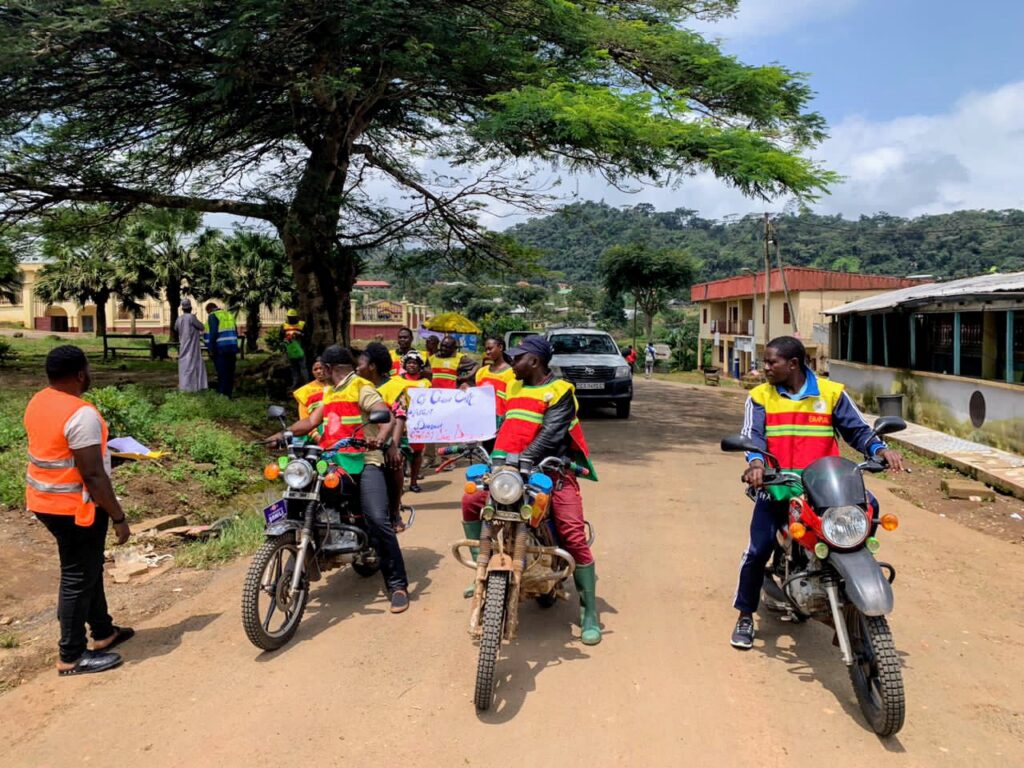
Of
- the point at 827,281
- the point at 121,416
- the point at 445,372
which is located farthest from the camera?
the point at 827,281

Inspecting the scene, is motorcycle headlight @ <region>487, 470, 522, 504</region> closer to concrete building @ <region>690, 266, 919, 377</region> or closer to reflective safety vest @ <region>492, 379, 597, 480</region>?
reflective safety vest @ <region>492, 379, 597, 480</region>

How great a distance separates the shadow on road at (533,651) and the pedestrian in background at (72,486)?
2156 mm

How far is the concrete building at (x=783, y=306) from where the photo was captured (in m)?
38.3

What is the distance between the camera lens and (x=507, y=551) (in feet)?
12.9

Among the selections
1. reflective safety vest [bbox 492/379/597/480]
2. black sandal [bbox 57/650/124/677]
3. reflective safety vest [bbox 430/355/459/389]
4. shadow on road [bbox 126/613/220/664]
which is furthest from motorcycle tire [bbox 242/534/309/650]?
reflective safety vest [bbox 430/355/459/389]

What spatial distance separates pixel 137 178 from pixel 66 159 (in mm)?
1622

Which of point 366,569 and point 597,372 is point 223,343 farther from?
point 366,569

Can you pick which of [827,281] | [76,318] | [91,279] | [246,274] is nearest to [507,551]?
[246,274]

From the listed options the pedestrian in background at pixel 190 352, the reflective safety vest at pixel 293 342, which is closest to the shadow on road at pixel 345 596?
the pedestrian in background at pixel 190 352

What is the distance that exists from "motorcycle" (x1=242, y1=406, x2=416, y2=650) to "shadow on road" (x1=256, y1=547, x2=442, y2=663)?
0.40ft

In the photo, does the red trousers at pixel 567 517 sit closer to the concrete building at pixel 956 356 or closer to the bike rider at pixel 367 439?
the bike rider at pixel 367 439

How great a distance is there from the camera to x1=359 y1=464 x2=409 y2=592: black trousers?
498 centimetres

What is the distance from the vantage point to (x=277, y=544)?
4402mm

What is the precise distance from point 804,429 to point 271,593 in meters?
3.07
